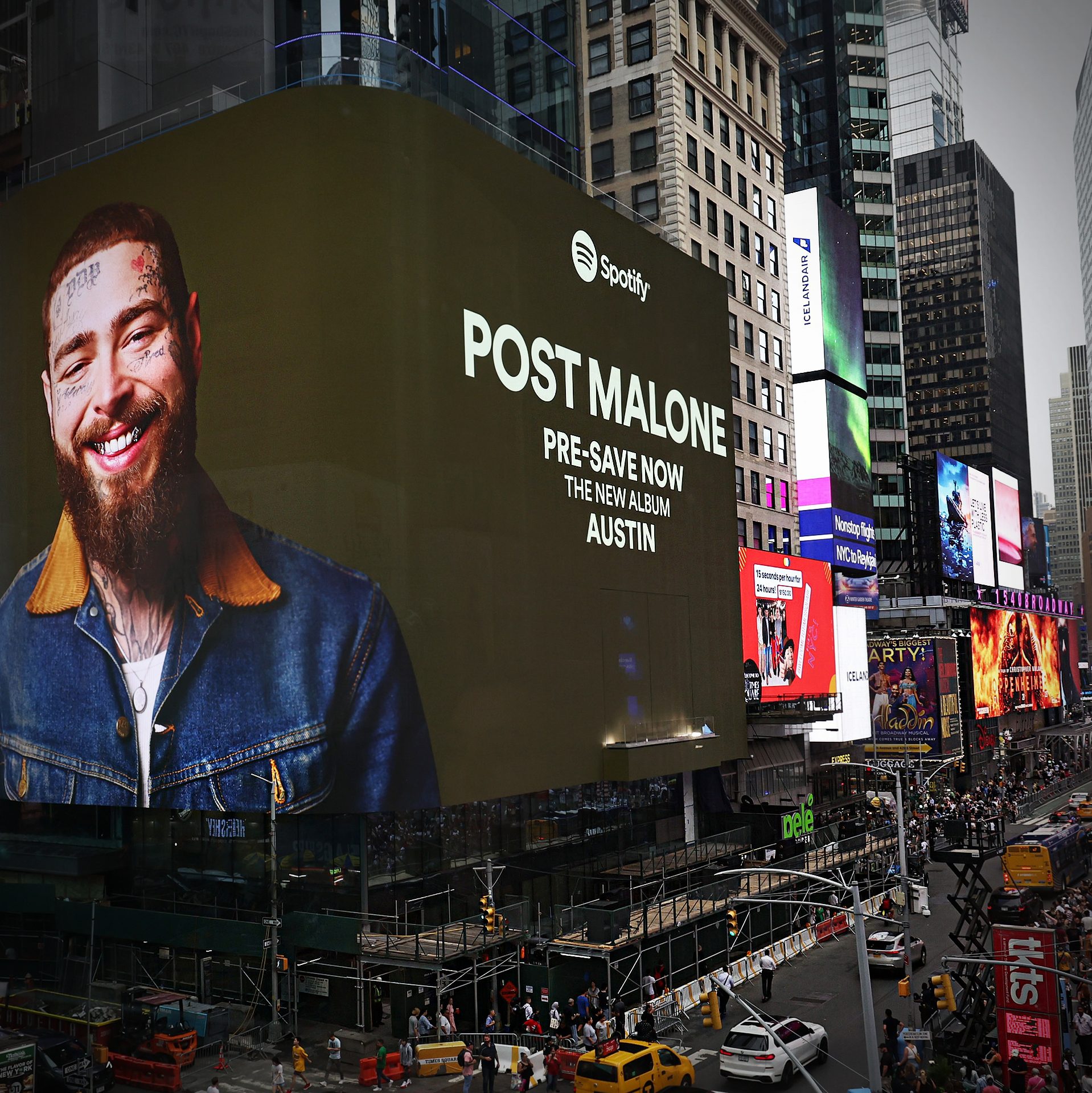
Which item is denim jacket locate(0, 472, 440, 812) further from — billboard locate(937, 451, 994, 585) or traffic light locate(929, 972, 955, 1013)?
billboard locate(937, 451, 994, 585)

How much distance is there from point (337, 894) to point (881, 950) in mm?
20395

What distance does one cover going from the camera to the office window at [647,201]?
2675 inches

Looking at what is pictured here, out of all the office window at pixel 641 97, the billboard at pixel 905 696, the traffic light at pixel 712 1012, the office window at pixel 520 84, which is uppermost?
the office window at pixel 641 97

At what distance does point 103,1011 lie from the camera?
3891cm

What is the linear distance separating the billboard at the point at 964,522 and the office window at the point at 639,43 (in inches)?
2164

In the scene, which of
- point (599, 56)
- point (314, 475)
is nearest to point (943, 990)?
point (314, 475)

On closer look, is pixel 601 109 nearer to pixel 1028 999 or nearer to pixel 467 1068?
pixel 467 1068

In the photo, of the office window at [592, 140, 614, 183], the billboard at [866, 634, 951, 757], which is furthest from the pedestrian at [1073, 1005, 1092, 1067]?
the billboard at [866, 634, 951, 757]

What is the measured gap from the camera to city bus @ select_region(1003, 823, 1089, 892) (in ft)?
187

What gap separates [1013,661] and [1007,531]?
1456 centimetres

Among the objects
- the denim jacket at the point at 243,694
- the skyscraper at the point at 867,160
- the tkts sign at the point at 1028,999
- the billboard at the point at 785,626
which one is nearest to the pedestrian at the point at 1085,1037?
the tkts sign at the point at 1028,999

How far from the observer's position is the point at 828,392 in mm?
92250

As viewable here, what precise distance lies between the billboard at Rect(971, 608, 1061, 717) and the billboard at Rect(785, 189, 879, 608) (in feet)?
90.0

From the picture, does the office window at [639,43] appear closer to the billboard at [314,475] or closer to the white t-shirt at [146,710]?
the billboard at [314,475]
